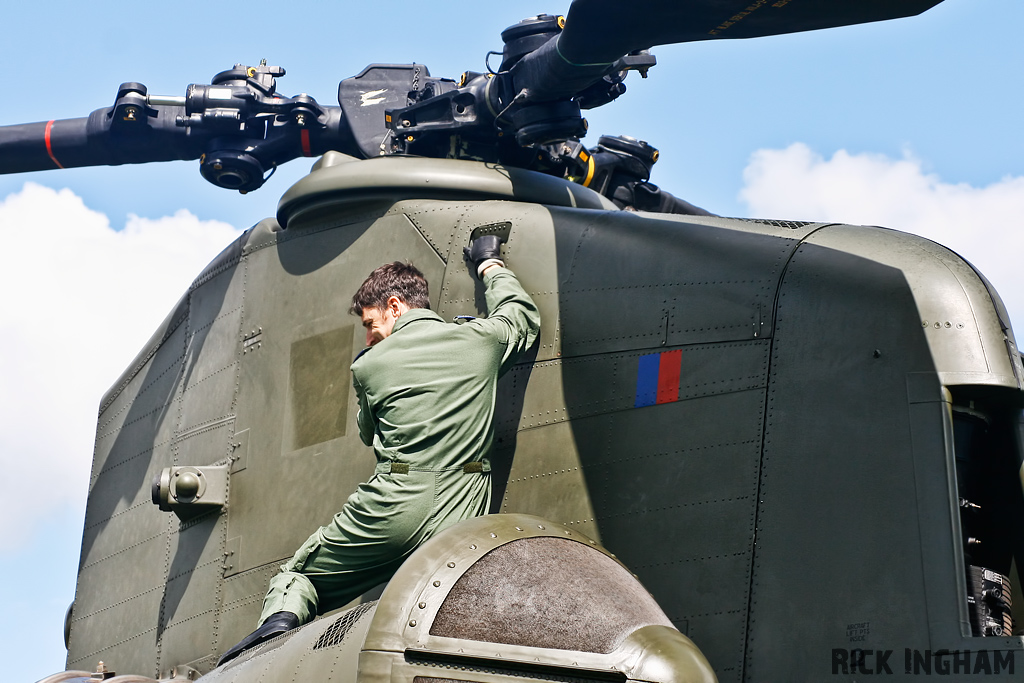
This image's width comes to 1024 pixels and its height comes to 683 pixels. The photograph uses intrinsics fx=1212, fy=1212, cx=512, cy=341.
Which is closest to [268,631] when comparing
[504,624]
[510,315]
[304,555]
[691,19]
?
[304,555]

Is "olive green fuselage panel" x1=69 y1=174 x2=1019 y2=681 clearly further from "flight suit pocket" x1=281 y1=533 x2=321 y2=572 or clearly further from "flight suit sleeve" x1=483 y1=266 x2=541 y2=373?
"flight suit pocket" x1=281 y1=533 x2=321 y2=572

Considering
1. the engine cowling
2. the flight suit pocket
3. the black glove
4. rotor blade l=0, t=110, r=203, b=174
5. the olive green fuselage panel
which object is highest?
rotor blade l=0, t=110, r=203, b=174

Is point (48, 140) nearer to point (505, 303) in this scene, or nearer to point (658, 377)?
point (505, 303)

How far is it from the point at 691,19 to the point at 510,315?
56.1 inches

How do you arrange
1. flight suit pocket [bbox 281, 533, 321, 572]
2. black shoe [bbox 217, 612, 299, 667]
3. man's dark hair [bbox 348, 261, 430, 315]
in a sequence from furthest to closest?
man's dark hair [bbox 348, 261, 430, 315] < flight suit pocket [bbox 281, 533, 321, 572] < black shoe [bbox 217, 612, 299, 667]

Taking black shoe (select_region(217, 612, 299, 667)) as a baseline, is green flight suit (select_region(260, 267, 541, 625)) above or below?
above

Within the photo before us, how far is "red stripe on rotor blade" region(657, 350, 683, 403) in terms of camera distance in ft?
15.0

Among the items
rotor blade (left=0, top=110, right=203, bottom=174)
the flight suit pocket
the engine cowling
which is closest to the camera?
the engine cowling

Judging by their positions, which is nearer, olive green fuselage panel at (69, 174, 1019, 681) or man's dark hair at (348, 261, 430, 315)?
olive green fuselage panel at (69, 174, 1019, 681)

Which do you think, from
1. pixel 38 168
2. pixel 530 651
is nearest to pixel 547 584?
pixel 530 651

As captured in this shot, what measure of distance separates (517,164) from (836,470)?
3025mm

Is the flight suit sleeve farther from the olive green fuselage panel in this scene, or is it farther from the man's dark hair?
the man's dark hair

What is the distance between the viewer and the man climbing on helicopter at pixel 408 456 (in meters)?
4.56

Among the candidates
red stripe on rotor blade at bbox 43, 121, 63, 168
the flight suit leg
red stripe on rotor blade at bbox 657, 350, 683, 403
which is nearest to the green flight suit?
the flight suit leg
